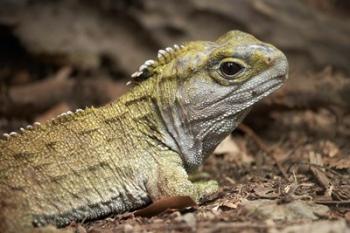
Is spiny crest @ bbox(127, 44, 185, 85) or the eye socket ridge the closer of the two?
the eye socket ridge

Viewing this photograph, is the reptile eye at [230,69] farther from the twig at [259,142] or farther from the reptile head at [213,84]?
the twig at [259,142]

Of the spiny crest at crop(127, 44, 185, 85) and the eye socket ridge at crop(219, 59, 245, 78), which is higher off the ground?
the spiny crest at crop(127, 44, 185, 85)

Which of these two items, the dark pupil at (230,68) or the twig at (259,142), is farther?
the twig at (259,142)

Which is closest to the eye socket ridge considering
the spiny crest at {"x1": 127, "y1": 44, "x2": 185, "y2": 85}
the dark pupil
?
the dark pupil

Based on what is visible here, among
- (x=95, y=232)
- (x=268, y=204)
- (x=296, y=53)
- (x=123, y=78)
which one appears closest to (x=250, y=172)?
(x=268, y=204)

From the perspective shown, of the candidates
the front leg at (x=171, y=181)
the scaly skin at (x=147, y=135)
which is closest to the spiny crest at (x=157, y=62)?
the scaly skin at (x=147, y=135)

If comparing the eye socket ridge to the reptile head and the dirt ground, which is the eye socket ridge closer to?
the reptile head

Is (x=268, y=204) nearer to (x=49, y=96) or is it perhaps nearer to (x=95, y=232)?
(x=95, y=232)
